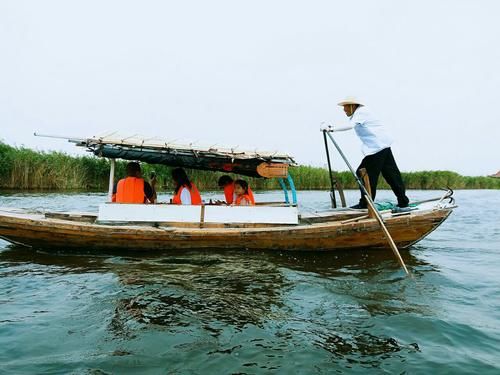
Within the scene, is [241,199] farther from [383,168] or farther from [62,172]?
[62,172]

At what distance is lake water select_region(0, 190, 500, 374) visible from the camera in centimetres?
369

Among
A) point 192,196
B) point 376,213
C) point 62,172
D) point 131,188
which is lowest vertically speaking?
point 376,213

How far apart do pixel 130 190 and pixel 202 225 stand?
134cm

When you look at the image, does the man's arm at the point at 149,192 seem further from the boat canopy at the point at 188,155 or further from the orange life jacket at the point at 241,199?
the orange life jacket at the point at 241,199

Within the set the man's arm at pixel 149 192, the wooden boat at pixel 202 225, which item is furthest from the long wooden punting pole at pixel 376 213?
the man's arm at pixel 149 192

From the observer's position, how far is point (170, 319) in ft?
14.9

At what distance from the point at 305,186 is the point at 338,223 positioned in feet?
69.2

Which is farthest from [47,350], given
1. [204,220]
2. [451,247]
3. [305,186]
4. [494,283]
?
[305,186]

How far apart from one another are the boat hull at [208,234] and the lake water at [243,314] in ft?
0.68

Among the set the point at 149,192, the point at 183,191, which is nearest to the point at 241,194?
the point at 183,191

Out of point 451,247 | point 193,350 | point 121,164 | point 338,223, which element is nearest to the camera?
point 193,350

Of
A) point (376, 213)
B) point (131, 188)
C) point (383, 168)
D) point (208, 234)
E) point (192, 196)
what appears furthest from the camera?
point (192, 196)

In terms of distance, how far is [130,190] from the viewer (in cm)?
759

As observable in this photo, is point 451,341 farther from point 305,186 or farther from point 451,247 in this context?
point 305,186
